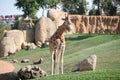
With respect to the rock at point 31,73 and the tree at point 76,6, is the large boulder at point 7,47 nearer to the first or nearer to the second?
the rock at point 31,73

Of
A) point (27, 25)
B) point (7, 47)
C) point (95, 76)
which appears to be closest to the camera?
point (95, 76)

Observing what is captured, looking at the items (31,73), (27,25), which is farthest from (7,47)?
(31,73)

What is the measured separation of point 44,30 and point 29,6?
12.6 meters

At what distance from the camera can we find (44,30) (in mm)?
31469

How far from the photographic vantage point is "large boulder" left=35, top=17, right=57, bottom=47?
31375 mm

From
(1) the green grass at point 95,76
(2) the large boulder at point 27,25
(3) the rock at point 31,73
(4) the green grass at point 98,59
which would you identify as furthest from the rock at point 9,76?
(2) the large boulder at point 27,25

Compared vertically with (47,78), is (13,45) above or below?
below

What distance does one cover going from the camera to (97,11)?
145 feet

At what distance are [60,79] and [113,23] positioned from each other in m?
28.2

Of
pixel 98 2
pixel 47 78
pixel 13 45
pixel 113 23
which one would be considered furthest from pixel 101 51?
pixel 98 2

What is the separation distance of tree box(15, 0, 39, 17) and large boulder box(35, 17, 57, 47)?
1218cm

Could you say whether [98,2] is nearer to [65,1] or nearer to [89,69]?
[65,1]

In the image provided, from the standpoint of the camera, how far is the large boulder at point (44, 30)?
3138 centimetres

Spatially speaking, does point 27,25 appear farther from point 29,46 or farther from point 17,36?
point 29,46
